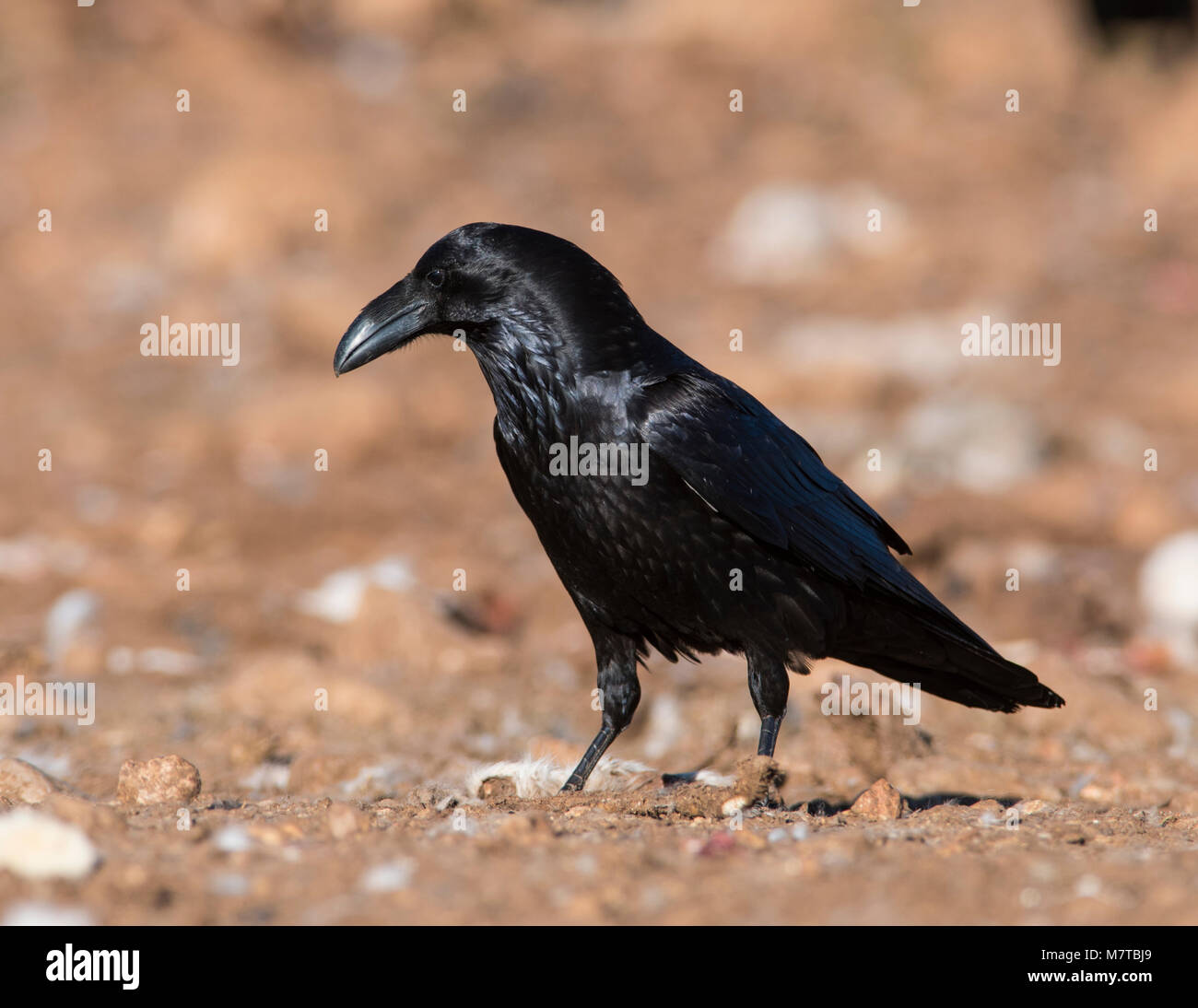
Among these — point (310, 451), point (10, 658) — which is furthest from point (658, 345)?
point (310, 451)

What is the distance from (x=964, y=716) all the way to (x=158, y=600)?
404 centimetres

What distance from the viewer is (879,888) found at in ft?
8.90

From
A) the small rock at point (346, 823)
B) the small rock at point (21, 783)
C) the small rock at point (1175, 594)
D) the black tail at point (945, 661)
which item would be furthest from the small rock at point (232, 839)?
the small rock at point (1175, 594)

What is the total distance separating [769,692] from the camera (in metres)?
4.16

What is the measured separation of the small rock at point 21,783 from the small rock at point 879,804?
2.18 m

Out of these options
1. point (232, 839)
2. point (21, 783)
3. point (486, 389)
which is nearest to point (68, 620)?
point (21, 783)

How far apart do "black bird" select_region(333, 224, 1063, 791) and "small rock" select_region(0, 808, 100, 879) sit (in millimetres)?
1650

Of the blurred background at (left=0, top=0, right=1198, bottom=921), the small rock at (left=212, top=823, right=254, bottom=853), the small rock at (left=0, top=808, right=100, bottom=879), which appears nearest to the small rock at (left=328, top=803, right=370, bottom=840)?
the small rock at (left=212, top=823, right=254, bottom=853)

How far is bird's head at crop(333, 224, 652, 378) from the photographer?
4.13 meters

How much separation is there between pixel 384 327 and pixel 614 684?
1313mm

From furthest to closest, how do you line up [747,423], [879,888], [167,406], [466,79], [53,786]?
[466,79] → [167,406] → [747,423] → [53,786] → [879,888]

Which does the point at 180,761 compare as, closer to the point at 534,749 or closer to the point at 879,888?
the point at 534,749

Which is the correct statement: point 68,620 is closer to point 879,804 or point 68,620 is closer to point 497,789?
point 497,789
